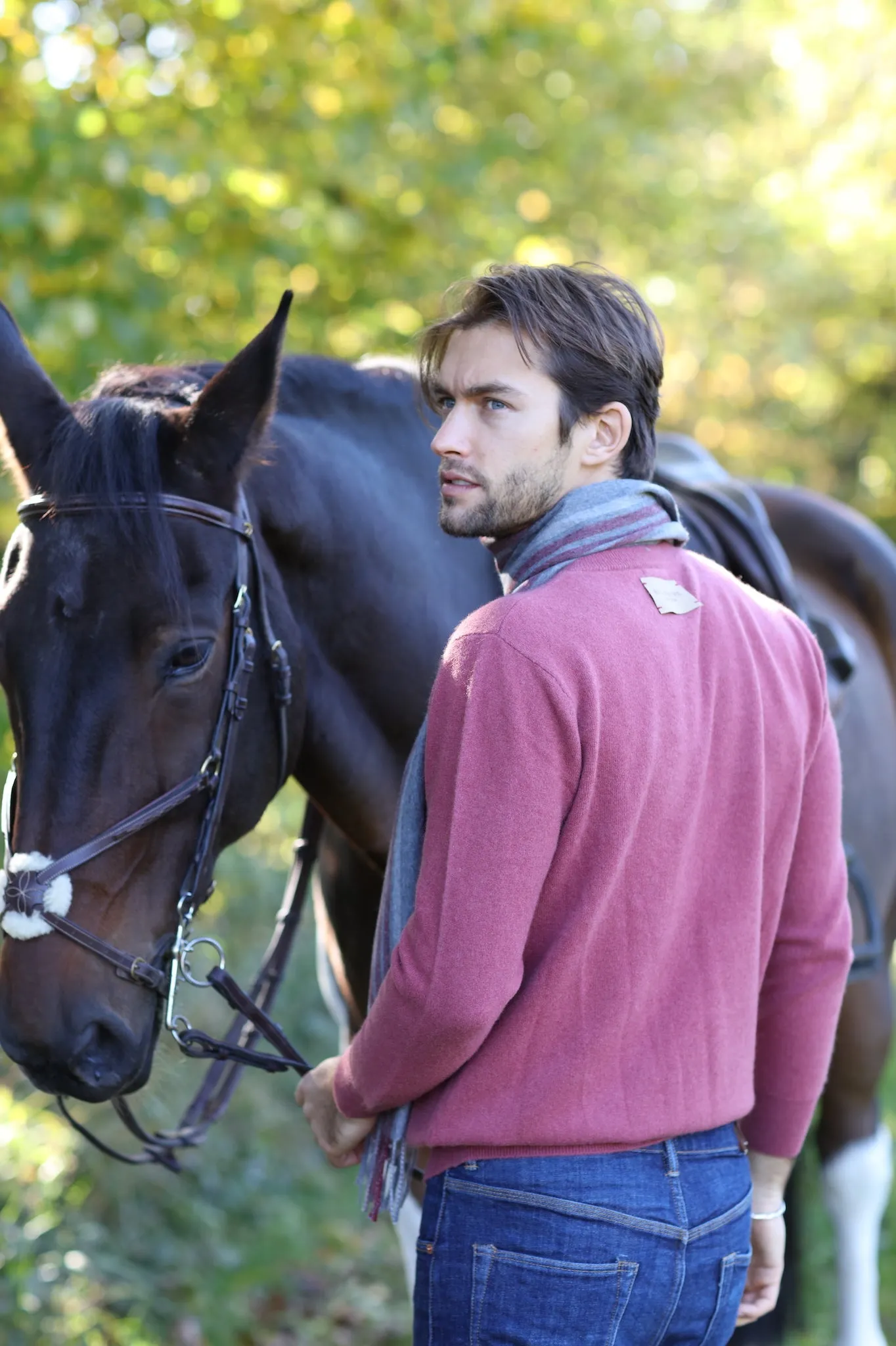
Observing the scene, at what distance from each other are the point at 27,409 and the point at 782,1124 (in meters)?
1.53

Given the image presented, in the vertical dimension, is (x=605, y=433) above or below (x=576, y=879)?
above

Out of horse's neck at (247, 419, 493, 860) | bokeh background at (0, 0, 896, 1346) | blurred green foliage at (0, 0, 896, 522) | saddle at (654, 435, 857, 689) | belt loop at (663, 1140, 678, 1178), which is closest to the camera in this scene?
belt loop at (663, 1140, 678, 1178)

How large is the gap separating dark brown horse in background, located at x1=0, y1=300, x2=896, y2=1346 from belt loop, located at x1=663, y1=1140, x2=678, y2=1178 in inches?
29.3

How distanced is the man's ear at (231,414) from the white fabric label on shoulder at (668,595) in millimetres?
671

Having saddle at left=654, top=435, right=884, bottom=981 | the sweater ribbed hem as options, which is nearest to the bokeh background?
the sweater ribbed hem

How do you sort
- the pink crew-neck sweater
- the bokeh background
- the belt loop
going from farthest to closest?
the bokeh background, the belt loop, the pink crew-neck sweater

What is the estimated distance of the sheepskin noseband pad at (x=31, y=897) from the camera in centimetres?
168

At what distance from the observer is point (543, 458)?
157 centimetres

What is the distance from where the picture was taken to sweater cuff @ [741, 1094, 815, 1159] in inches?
70.7

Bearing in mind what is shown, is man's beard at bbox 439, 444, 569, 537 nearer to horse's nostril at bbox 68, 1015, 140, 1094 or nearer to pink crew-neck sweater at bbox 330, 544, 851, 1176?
pink crew-neck sweater at bbox 330, 544, 851, 1176

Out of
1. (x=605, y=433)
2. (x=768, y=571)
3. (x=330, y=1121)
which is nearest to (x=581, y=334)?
(x=605, y=433)

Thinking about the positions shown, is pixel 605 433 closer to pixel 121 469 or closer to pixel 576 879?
pixel 576 879

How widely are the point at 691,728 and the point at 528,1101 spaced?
0.47 meters

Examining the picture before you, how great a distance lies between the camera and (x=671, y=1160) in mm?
1518
